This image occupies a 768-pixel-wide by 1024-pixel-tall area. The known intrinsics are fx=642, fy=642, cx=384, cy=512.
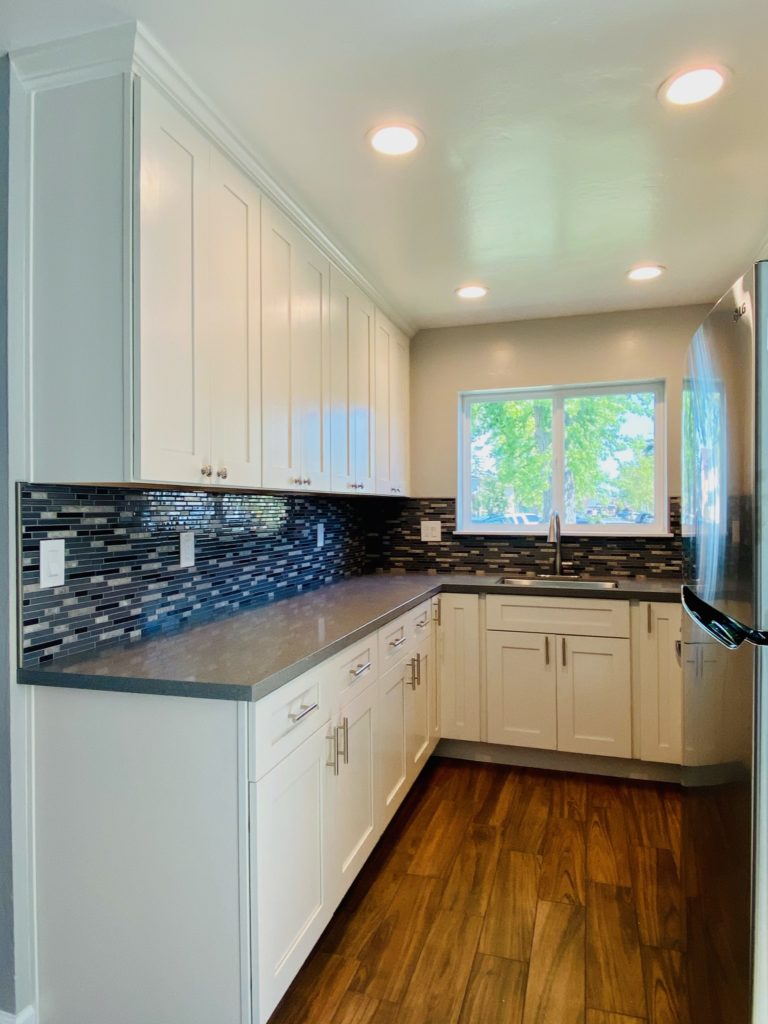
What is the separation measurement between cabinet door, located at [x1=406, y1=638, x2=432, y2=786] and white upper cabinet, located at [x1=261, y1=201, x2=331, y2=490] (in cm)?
88

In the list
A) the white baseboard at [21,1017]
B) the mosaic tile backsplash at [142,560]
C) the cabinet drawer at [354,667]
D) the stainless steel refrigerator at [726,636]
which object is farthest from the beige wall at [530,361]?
the white baseboard at [21,1017]

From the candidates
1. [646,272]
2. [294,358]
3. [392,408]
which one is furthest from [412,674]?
[646,272]

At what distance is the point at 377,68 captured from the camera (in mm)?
1526

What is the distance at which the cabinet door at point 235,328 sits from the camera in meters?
1.76

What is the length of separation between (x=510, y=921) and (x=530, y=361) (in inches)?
106

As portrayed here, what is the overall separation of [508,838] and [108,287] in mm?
2305

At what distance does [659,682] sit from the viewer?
9.60 ft

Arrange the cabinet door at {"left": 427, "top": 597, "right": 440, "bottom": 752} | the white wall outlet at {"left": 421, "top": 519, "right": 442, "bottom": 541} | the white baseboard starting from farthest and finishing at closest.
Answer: the white wall outlet at {"left": 421, "top": 519, "right": 442, "bottom": 541} → the cabinet door at {"left": 427, "top": 597, "right": 440, "bottom": 752} → the white baseboard

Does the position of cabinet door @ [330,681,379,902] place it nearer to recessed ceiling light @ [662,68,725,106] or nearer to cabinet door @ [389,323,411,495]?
cabinet door @ [389,323,411,495]

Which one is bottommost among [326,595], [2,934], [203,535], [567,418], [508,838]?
[508,838]

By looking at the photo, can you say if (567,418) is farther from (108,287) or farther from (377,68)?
(108,287)

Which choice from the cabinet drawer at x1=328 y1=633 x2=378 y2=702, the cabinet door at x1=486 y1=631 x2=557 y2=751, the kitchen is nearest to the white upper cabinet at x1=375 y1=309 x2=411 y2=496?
the kitchen

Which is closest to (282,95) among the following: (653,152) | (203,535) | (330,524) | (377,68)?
(377,68)

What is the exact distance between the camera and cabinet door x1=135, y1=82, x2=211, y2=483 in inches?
57.8
